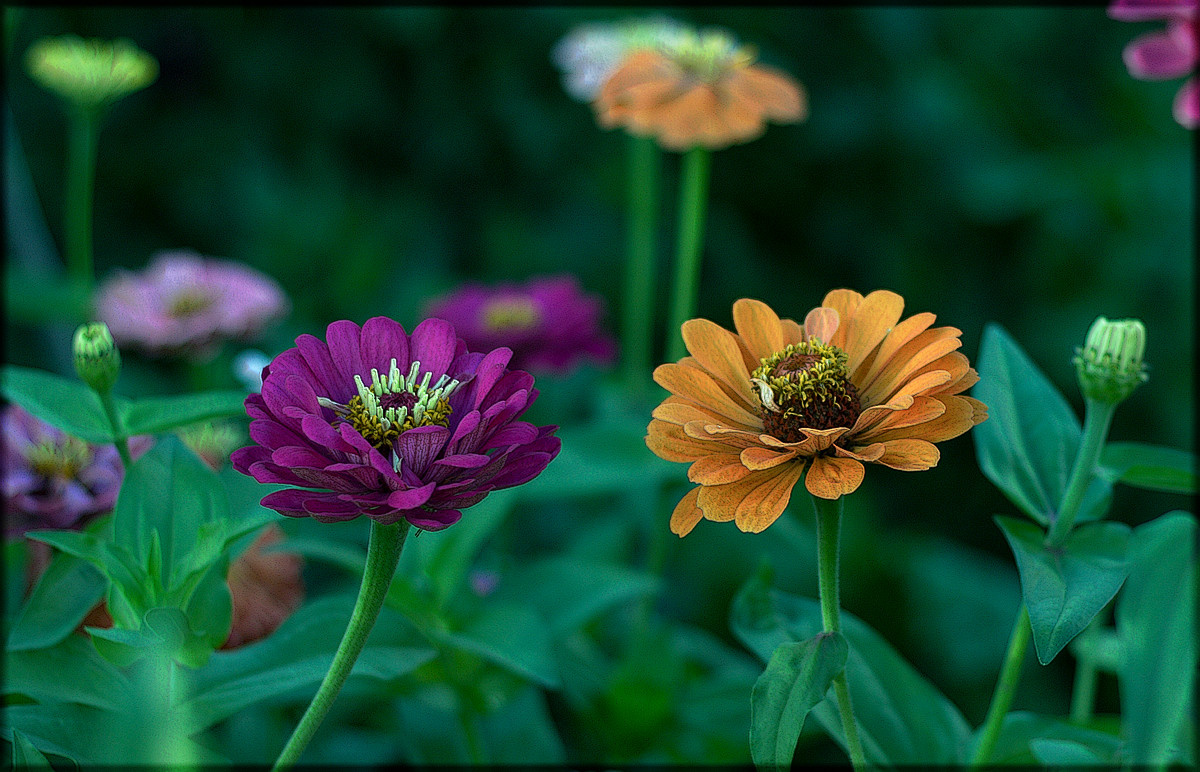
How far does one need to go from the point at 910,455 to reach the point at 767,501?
1.6 inches

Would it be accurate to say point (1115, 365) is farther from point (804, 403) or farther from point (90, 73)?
point (90, 73)

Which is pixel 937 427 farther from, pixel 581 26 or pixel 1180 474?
pixel 581 26

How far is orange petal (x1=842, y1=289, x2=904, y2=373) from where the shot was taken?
1.03 ft

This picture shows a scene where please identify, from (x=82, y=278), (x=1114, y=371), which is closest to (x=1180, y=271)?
(x=1114, y=371)

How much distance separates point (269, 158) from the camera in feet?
3.56

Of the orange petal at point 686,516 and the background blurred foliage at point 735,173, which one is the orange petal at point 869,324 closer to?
the orange petal at point 686,516

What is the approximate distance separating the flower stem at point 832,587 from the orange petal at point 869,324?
0.05 m

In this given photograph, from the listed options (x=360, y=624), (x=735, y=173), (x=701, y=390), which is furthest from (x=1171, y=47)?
(x=735, y=173)

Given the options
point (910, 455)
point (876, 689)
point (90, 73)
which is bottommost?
point (876, 689)

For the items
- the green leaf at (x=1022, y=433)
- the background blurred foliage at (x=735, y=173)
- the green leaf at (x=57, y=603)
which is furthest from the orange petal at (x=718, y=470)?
the background blurred foliage at (x=735, y=173)

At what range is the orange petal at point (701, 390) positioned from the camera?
300mm

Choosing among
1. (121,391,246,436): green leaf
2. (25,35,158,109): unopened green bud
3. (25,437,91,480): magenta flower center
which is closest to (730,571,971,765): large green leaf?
(121,391,246,436): green leaf

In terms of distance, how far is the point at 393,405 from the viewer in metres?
0.31

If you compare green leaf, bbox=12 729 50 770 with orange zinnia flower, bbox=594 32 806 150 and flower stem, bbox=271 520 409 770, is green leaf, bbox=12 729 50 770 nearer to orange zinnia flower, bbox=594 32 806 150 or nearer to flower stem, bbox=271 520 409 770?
flower stem, bbox=271 520 409 770
